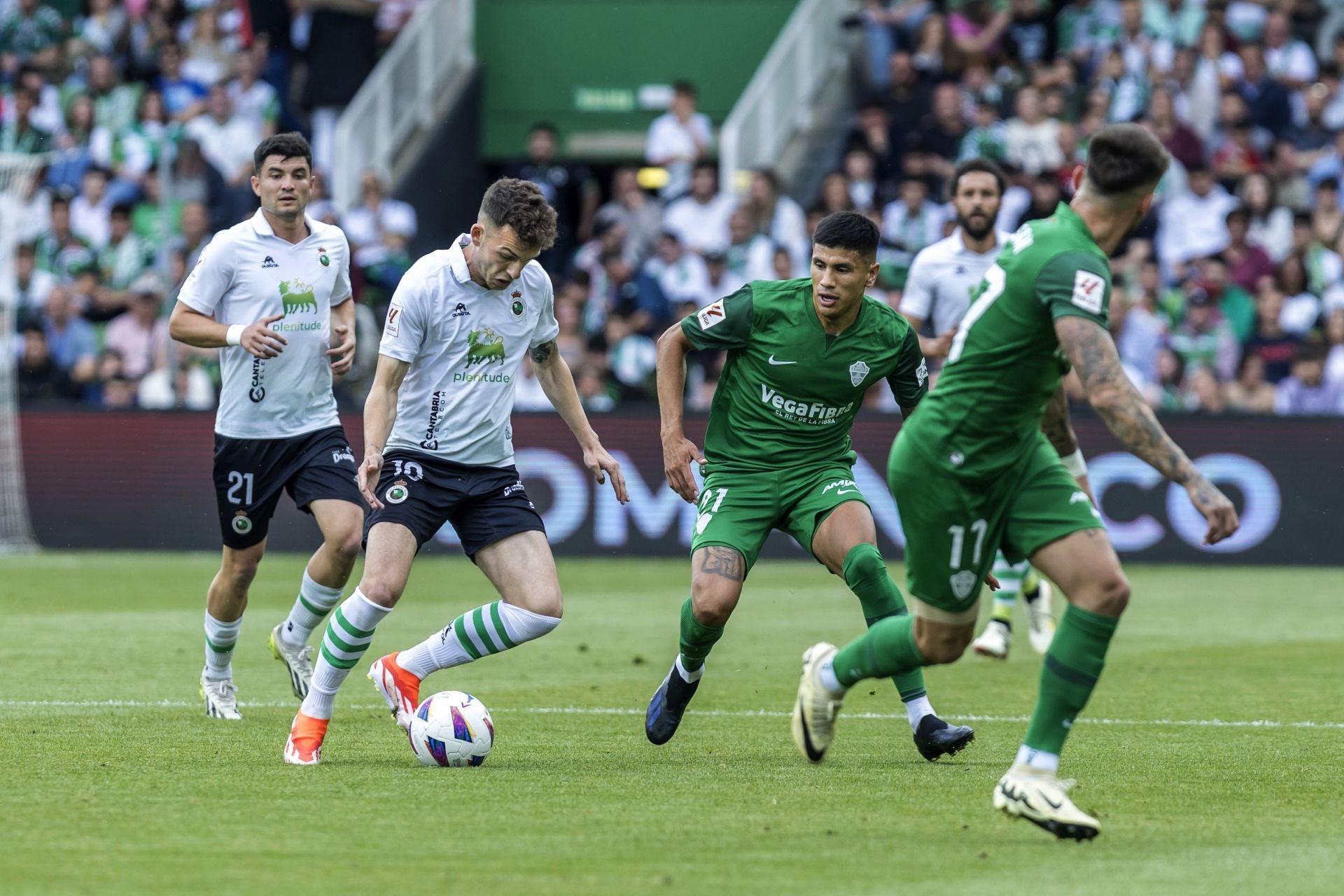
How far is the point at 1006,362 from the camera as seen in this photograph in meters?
6.49

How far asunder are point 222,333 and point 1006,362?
399 cm

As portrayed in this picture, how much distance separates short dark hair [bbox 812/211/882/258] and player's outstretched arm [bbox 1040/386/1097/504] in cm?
241

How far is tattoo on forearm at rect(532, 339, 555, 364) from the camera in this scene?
8.61m

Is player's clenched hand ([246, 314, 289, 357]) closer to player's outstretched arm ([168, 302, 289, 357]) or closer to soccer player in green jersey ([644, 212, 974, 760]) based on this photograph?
player's outstretched arm ([168, 302, 289, 357])

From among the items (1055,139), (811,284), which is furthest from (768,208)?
(811,284)

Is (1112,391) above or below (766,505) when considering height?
above

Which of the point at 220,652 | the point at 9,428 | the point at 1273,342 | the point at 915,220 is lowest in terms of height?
the point at 9,428

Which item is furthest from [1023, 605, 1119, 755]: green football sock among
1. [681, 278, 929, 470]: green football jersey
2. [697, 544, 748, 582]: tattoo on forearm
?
[681, 278, 929, 470]: green football jersey

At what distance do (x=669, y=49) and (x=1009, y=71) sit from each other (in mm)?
5607

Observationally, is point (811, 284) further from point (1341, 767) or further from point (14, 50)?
point (14, 50)

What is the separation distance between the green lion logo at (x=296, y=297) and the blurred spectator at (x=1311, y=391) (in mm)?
12567

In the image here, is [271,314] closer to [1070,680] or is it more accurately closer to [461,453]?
[461,453]

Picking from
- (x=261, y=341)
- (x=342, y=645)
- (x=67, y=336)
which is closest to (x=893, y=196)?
(x=67, y=336)

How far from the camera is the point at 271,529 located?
20312mm
